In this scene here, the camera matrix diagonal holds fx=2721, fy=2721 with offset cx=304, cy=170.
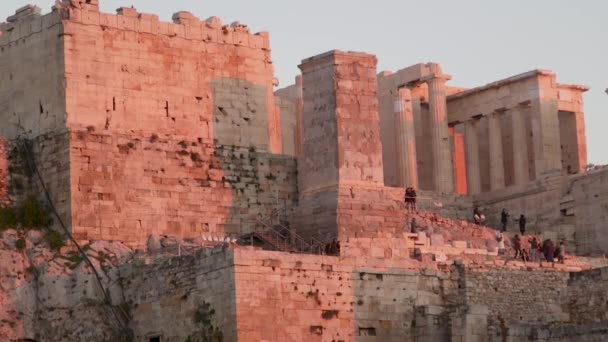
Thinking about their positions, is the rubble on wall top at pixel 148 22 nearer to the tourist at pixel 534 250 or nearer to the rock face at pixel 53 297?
the rock face at pixel 53 297

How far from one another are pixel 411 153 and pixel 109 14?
18.2m

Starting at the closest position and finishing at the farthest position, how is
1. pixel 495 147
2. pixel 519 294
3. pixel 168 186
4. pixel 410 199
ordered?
pixel 519 294
pixel 168 186
pixel 410 199
pixel 495 147

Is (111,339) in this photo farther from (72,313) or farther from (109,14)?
(109,14)

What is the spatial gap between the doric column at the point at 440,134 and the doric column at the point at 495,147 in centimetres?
126

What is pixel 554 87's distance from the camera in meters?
82.2

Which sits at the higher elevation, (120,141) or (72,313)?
(120,141)

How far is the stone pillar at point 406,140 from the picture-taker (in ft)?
270

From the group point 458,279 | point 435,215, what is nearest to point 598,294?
point 458,279

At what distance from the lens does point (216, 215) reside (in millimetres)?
67125

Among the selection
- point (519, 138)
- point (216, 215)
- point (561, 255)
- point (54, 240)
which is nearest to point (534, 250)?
point (561, 255)

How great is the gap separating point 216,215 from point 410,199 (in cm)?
823

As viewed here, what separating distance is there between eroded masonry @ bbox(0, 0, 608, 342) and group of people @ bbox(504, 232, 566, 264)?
1.26ft

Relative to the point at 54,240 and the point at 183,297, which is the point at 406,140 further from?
the point at 183,297

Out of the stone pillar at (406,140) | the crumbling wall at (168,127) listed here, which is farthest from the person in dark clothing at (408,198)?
the stone pillar at (406,140)
